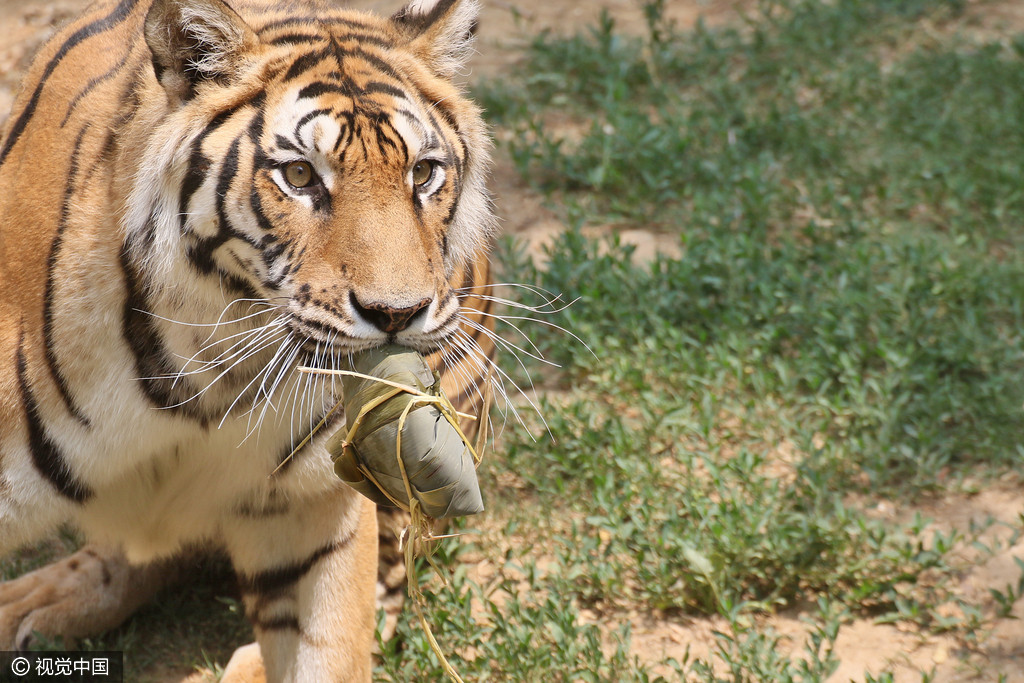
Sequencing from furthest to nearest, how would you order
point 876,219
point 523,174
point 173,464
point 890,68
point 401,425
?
1. point 890,68
2. point 523,174
3. point 876,219
4. point 173,464
5. point 401,425

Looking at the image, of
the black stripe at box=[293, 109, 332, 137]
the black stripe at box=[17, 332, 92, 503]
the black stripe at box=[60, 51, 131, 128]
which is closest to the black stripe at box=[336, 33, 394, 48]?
the black stripe at box=[293, 109, 332, 137]

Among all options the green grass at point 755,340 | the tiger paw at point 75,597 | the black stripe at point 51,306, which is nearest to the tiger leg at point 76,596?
the tiger paw at point 75,597

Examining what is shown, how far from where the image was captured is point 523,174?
5.04 m

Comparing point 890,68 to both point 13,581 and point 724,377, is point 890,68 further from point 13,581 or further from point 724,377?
point 13,581

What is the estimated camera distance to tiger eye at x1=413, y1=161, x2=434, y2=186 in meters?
2.20

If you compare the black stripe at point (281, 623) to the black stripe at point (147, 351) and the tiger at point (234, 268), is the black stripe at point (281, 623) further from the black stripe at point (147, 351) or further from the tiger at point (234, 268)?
the black stripe at point (147, 351)

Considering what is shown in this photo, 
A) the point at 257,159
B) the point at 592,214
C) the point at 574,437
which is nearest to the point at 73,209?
the point at 257,159

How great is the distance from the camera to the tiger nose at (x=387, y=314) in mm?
1968

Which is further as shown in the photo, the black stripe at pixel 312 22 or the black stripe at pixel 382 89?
the black stripe at pixel 312 22

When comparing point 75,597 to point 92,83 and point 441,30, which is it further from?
point 441,30

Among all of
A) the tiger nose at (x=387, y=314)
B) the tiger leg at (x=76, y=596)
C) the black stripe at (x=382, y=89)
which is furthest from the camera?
the tiger leg at (x=76, y=596)

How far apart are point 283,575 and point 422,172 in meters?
1.18

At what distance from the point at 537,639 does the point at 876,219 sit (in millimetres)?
2715

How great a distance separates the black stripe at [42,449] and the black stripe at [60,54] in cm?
62
